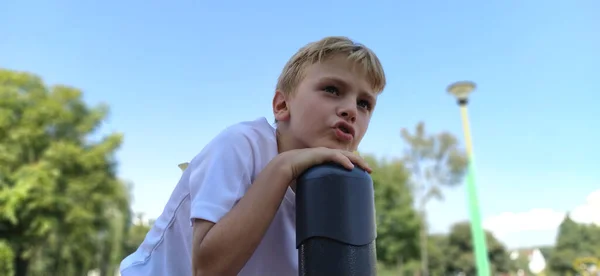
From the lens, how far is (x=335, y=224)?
892mm

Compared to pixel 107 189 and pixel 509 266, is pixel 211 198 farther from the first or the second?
pixel 509 266

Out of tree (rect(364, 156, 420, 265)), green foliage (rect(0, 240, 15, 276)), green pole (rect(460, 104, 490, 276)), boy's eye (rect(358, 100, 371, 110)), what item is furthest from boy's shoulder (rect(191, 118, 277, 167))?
tree (rect(364, 156, 420, 265))

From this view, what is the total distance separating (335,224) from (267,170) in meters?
0.24

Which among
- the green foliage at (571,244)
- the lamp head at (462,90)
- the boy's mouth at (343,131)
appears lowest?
the boy's mouth at (343,131)

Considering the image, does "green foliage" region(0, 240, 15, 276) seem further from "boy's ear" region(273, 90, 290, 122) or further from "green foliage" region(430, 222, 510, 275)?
"green foliage" region(430, 222, 510, 275)

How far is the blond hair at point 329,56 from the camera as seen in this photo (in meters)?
1.29

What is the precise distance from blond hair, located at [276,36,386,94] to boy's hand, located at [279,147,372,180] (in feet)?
1.10

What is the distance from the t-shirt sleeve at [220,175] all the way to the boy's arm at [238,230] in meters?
0.03

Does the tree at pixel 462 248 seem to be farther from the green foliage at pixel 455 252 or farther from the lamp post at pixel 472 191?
the lamp post at pixel 472 191

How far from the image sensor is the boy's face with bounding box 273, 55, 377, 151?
3.98ft

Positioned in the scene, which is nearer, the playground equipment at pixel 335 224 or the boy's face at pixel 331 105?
the playground equipment at pixel 335 224

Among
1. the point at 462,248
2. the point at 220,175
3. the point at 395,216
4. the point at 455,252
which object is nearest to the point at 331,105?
the point at 220,175

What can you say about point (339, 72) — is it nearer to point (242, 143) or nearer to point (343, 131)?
point (343, 131)

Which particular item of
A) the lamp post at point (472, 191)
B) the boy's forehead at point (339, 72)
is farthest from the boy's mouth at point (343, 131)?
the lamp post at point (472, 191)
